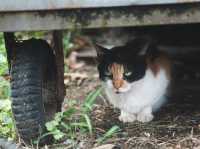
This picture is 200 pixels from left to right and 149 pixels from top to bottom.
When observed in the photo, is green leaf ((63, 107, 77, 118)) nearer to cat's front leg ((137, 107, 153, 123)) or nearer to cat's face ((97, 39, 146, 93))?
cat's face ((97, 39, 146, 93))

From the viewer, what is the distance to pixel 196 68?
158 inches

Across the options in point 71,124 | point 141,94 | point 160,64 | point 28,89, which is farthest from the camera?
point 160,64

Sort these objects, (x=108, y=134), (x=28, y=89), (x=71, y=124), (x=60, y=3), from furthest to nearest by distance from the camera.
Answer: (x=71, y=124)
(x=108, y=134)
(x=28, y=89)
(x=60, y=3)

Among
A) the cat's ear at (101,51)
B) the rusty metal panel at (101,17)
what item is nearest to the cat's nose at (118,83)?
the cat's ear at (101,51)

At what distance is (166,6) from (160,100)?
92cm

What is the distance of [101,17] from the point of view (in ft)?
8.56

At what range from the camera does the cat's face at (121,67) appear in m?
3.03

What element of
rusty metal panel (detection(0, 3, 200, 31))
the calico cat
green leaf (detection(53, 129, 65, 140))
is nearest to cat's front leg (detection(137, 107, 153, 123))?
the calico cat

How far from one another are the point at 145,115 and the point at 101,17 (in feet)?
2.74

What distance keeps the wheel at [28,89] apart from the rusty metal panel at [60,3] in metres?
0.33

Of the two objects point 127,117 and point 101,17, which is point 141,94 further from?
point 101,17

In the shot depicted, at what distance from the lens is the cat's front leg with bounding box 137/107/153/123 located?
10.6 ft

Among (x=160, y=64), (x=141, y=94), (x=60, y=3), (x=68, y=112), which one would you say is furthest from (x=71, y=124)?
(x=60, y=3)

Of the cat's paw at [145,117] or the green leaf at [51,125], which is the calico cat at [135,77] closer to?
the cat's paw at [145,117]
